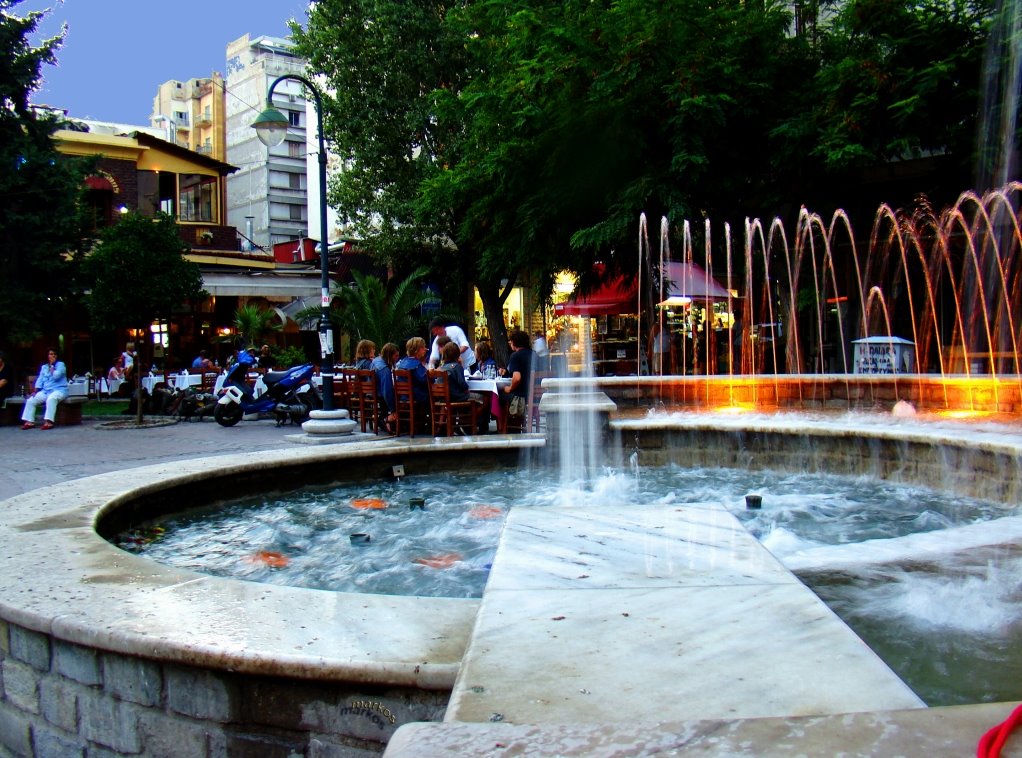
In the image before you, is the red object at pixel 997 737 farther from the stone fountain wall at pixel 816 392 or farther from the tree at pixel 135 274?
the tree at pixel 135 274

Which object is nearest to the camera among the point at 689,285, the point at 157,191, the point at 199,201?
the point at 689,285

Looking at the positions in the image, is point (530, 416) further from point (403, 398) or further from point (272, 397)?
point (272, 397)

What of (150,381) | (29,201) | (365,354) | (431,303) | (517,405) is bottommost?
(517,405)

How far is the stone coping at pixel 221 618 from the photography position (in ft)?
7.48

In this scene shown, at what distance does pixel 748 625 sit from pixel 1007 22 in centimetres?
1417

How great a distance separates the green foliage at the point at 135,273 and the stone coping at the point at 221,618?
1200cm

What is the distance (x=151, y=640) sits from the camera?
2.44 meters

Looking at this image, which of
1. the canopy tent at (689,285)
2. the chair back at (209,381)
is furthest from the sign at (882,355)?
the chair back at (209,381)

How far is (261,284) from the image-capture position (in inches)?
988

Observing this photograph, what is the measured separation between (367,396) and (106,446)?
12.2 feet

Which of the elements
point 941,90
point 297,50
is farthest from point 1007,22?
point 297,50

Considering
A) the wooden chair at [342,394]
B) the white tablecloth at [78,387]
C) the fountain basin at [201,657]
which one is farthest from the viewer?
the white tablecloth at [78,387]

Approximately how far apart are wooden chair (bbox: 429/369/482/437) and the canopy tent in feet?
27.1

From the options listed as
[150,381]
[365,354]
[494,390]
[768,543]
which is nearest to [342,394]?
[365,354]
